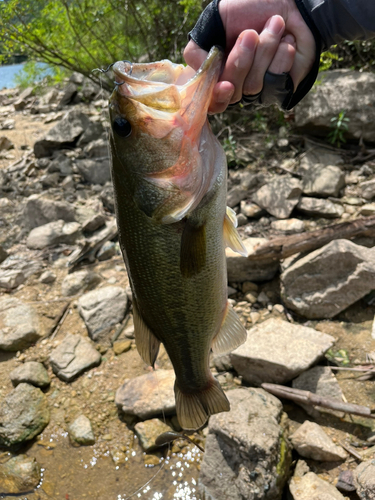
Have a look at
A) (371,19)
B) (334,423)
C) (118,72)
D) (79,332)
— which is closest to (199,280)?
(118,72)

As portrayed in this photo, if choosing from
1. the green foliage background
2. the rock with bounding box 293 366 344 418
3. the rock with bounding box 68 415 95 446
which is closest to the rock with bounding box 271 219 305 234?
the rock with bounding box 293 366 344 418

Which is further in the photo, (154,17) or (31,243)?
(154,17)

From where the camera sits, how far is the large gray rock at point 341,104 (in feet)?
18.4

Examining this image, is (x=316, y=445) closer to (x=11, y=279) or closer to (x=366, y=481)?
(x=366, y=481)

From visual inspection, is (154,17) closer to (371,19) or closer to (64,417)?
(371,19)

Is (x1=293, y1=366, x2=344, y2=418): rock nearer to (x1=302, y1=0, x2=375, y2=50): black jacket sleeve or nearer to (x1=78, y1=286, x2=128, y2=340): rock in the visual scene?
(x1=78, y1=286, x2=128, y2=340): rock

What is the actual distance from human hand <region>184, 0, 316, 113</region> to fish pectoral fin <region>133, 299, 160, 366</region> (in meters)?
1.14

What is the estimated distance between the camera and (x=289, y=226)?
4844mm

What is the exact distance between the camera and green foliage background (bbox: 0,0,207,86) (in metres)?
6.35

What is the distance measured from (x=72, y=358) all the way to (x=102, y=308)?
68 cm

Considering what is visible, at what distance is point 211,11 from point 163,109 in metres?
0.62

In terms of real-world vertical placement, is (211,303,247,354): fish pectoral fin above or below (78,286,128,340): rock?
above

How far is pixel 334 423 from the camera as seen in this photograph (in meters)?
3.16

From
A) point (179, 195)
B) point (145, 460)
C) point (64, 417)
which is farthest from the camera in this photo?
point (64, 417)
